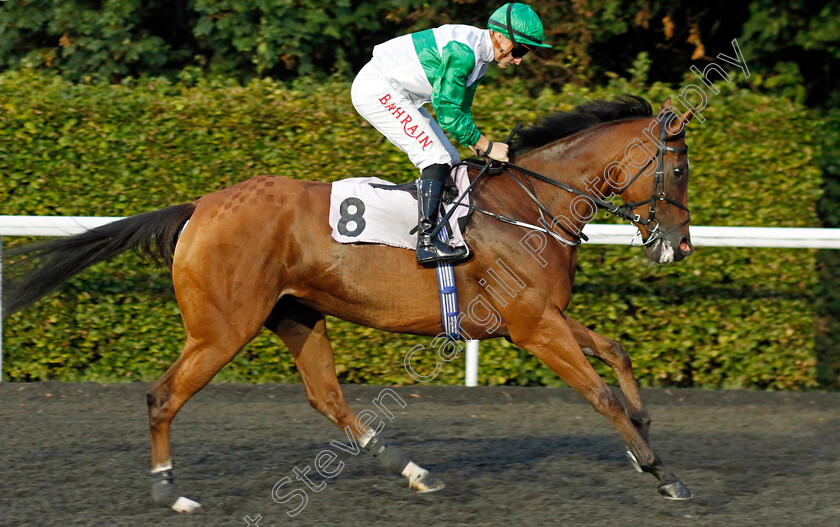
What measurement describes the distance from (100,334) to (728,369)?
449cm

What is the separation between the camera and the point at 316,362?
465cm

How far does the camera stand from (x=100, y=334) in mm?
6684

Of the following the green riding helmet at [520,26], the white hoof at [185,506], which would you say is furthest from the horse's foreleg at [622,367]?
the white hoof at [185,506]

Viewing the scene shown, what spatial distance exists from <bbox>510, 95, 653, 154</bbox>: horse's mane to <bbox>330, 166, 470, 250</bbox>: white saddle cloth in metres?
0.49

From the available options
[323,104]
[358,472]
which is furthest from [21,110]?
[358,472]

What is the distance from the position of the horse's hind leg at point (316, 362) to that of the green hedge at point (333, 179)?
1.95 meters

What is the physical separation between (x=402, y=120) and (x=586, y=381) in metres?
1.47

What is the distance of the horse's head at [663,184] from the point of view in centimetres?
429

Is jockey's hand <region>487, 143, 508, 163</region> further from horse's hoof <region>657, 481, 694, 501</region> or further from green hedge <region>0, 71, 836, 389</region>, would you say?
green hedge <region>0, 71, 836, 389</region>

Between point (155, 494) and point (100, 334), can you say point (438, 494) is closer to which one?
point (155, 494)

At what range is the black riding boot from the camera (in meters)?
4.20

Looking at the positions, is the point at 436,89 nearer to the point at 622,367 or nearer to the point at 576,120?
the point at 576,120

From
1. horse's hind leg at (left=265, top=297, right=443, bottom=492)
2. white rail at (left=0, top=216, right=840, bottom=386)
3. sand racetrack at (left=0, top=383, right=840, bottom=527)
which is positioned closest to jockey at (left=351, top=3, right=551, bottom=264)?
horse's hind leg at (left=265, top=297, right=443, bottom=492)

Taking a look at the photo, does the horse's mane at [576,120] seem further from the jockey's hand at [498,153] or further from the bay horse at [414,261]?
the jockey's hand at [498,153]
